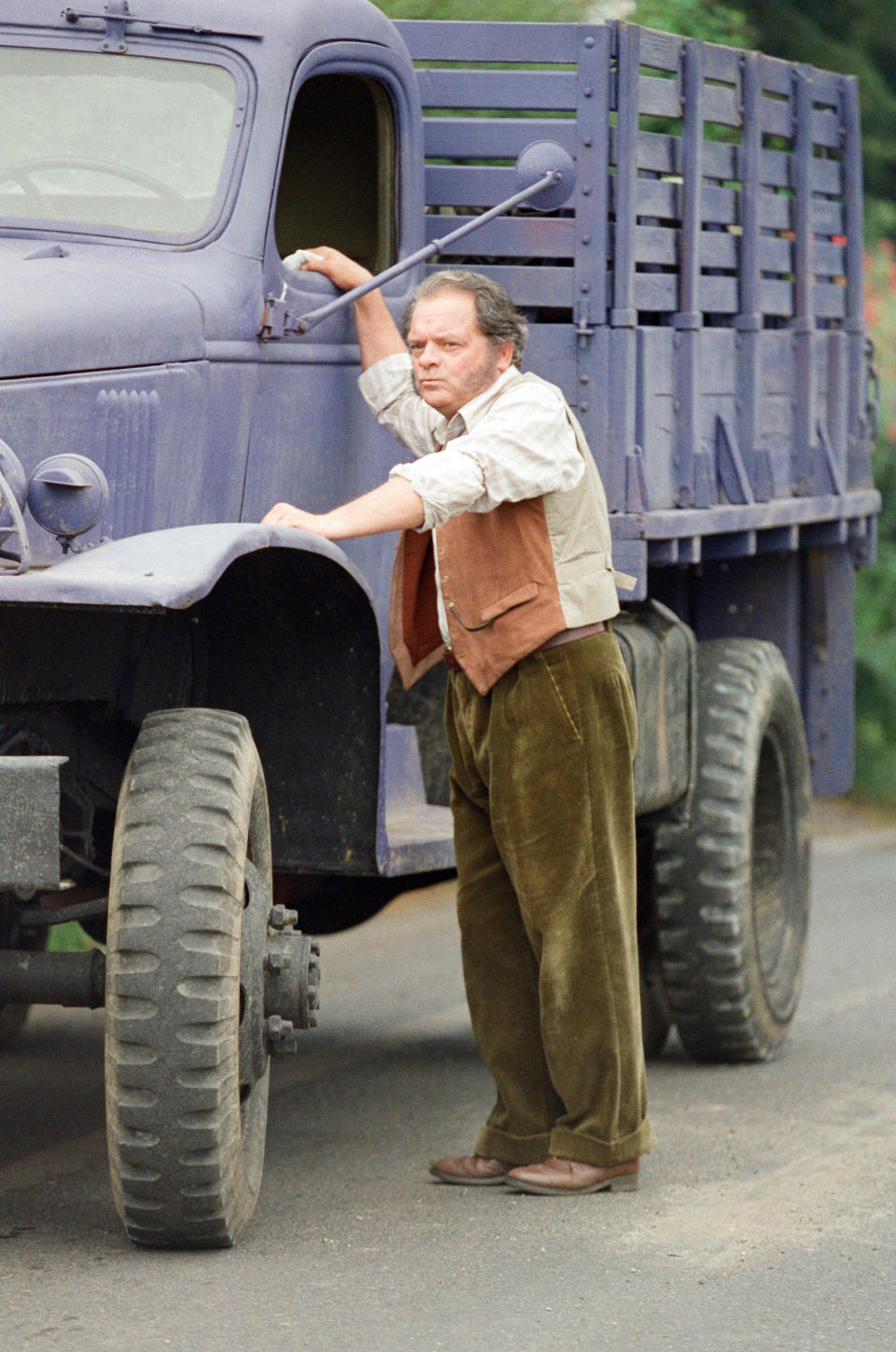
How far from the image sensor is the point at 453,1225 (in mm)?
4926

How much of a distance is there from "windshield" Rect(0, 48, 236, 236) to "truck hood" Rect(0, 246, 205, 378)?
10.2 inches

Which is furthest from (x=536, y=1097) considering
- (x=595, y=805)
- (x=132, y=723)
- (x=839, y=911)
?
(x=839, y=911)

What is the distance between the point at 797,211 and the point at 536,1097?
319 centimetres

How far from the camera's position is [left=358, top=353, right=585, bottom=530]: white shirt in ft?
15.4

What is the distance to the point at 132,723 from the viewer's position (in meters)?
5.02

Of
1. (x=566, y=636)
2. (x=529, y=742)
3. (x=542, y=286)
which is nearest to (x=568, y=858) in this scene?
(x=529, y=742)

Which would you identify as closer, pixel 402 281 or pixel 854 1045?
pixel 402 281

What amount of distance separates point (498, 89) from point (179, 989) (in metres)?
2.77

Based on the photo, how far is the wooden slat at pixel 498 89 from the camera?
6.02 meters

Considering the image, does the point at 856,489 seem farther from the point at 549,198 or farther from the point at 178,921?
the point at 178,921

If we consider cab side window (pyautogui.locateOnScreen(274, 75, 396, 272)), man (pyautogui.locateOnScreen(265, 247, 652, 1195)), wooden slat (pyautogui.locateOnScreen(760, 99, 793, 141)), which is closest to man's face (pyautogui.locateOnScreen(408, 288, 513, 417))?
man (pyautogui.locateOnScreen(265, 247, 652, 1195))

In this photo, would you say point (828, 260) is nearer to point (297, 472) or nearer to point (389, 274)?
point (389, 274)

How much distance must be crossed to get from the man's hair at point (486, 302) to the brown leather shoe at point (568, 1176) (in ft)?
5.69

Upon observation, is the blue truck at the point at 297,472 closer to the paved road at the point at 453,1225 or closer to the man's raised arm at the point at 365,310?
the man's raised arm at the point at 365,310
